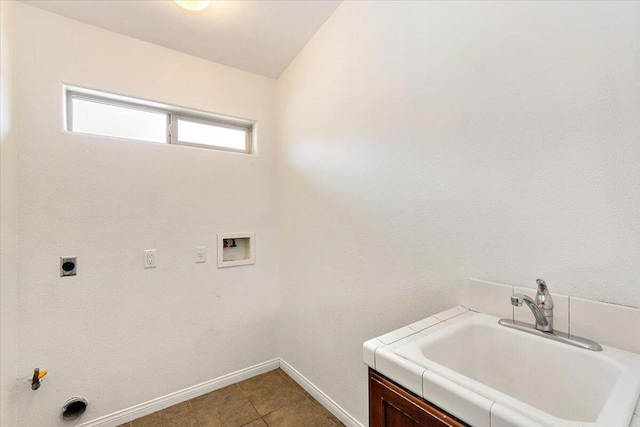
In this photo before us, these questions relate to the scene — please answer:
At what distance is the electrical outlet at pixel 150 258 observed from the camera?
6.26 feet

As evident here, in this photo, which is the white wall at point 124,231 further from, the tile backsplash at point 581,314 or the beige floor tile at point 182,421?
the tile backsplash at point 581,314

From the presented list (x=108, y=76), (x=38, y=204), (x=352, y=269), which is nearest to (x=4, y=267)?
(x=38, y=204)

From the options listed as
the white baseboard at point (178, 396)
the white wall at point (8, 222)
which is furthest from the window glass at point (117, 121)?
the white baseboard at point (178, 396)

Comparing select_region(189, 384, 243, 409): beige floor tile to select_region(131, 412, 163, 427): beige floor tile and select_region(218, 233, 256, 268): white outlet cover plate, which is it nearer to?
select_region(131, 412, 163, 427): beige floor tile

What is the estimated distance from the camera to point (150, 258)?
6.31ft

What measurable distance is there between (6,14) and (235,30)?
1198mm

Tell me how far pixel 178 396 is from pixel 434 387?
205cm

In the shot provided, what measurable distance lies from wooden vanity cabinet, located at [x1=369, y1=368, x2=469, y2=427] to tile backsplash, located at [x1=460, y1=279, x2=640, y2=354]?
59 centimetres

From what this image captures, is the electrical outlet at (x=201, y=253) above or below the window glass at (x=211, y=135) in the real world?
below

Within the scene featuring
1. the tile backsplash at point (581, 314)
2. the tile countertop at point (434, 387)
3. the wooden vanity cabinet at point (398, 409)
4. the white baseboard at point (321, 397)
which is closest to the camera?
the tile countertop at point (434, 387)

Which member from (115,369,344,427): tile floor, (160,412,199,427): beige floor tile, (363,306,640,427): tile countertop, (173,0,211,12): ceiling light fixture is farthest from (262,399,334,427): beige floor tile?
(173,0,211,12): ceiling light fixture

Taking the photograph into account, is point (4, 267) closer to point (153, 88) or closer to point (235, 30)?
point (153, 88)

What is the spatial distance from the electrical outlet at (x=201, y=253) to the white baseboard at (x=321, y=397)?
117 centimetres

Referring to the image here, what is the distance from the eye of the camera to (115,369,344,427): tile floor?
5.96 feet
